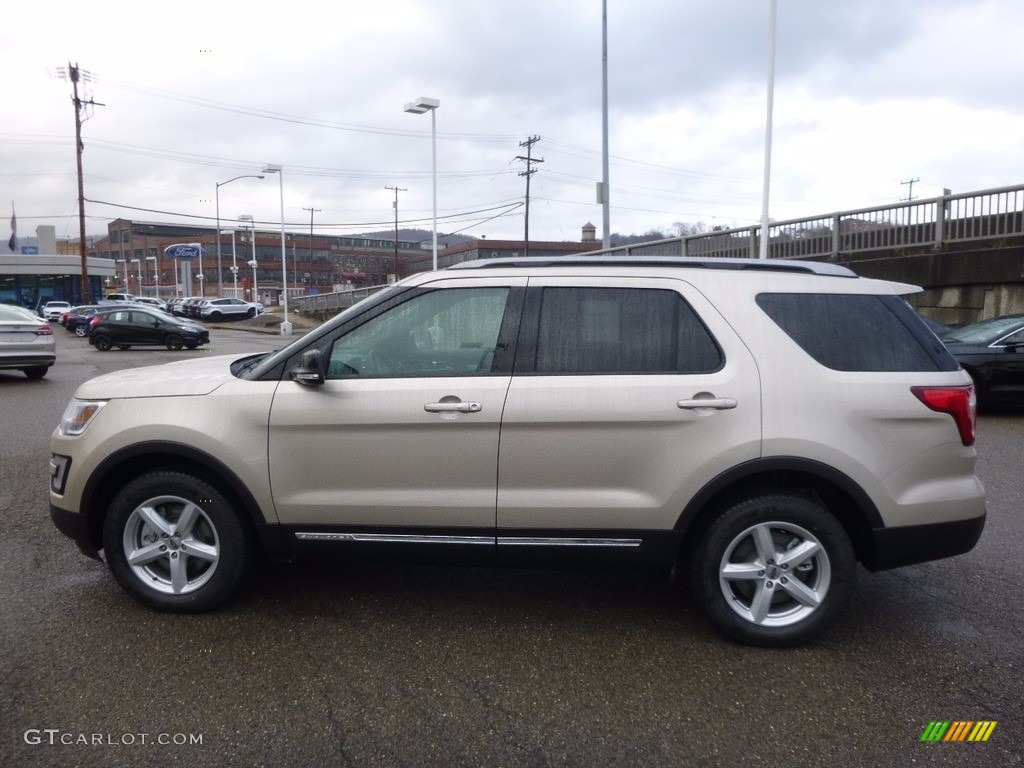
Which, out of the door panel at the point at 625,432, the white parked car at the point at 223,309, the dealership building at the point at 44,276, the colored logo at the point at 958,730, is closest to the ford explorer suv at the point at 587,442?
the door panel at the point at 625,432

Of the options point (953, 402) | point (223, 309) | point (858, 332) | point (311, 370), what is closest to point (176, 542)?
point (311, 370)

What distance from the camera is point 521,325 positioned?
4172 mm

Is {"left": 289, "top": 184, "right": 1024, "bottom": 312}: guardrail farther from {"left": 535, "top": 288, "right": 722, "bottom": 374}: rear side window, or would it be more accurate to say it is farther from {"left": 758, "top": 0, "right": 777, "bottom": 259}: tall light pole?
{"left": 535, "top": 288, "right": 722, "bottom": 374}: rear side window

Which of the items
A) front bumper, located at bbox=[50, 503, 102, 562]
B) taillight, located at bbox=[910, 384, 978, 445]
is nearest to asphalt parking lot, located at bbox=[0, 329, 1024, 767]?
front bumper, located at bbox=[50, 503, 102, 562]

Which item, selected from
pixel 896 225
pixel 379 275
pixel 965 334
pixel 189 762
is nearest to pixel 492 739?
pixel 189 762

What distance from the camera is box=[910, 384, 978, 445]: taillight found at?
13.0 ft

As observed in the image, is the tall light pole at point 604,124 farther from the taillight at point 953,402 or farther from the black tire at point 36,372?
the taillight at point 953,402

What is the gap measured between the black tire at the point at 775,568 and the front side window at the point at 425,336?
1.44m

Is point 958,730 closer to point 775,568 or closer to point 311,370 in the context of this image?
point 775,568

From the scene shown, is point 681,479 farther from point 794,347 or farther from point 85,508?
point 85,508

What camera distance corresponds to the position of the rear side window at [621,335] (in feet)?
13.4

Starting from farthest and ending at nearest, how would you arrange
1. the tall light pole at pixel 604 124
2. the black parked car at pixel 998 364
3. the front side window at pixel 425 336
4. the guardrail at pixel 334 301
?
the guardrail at pixel 334 301
the tall light pole at pixel 604 124
the black parked car at pixel 998 364
the front side window at pixel 425 336

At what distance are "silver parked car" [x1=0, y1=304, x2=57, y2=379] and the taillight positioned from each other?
53.7 ft

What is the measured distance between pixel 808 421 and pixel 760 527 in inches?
21.3
